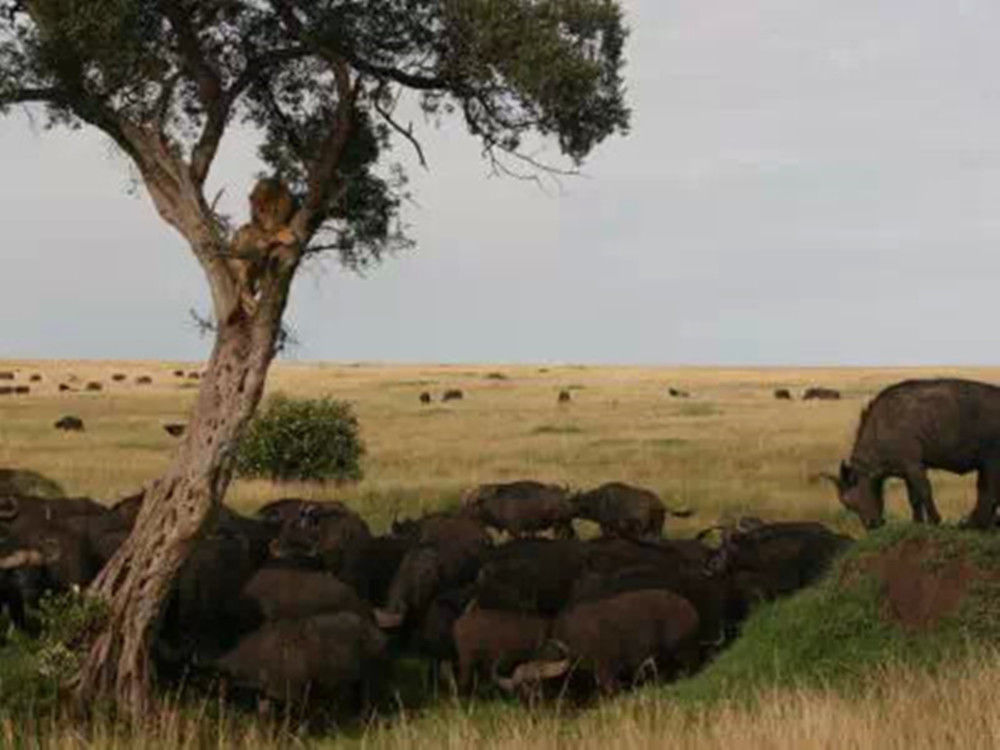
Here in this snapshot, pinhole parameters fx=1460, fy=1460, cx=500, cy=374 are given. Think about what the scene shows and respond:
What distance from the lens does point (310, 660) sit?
14.6 metres

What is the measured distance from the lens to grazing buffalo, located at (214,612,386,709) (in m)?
14.5

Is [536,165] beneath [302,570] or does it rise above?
above

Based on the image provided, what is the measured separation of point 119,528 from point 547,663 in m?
7.88

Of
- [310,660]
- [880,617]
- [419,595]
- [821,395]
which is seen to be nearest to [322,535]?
[419,595]

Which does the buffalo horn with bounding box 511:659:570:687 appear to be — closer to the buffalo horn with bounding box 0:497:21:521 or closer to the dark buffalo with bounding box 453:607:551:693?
the dark buffalo with bounding box 453:607:551:693

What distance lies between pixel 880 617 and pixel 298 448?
25808 mm

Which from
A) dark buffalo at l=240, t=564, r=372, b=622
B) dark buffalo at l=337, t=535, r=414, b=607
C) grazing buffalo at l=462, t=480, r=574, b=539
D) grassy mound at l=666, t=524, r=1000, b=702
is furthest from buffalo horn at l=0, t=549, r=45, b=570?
grazing buffalo at l=462, t=480, r=574, b=539

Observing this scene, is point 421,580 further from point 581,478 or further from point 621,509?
point 581,478

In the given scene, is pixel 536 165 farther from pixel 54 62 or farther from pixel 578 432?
pixel 578 432

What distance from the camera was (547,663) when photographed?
14.8m

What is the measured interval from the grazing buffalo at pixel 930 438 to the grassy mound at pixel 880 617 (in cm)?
614

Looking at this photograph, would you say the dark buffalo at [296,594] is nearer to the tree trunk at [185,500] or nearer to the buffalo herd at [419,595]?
the buffalo herd at [419,595]

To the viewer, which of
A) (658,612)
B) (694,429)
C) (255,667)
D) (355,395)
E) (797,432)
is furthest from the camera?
(355,395)

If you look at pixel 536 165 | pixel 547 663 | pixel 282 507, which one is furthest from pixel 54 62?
pixel 282 507
